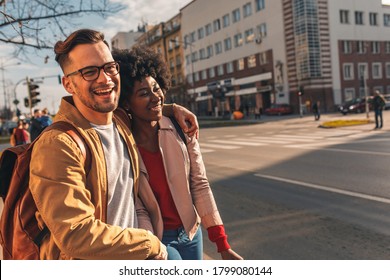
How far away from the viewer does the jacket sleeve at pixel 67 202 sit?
1.27 metres

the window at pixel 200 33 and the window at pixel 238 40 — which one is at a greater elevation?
the window at pixel 200 33

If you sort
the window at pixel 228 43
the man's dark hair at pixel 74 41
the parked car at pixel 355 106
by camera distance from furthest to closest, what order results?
the window at pixel 228 43
the parked car at pixel 355 106
the man's dark hair at pixel 74 41

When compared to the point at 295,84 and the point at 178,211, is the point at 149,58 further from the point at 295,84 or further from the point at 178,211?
the point at 295,84

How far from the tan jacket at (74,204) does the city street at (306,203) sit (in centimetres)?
261

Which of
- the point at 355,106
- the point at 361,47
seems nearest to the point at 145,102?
the point at 355,106

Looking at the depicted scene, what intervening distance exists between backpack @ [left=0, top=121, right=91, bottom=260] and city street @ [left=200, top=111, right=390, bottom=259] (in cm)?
270

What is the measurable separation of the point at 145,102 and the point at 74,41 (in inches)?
20.8

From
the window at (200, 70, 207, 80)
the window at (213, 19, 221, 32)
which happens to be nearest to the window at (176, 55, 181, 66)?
the window at (200, 70, 207, 80)

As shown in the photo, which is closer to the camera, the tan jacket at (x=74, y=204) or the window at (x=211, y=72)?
the tan jacket at (x=74, y=204)

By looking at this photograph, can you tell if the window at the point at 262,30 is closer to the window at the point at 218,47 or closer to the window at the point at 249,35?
the window at the point at 249,35

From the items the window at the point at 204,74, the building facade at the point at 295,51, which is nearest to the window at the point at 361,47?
the building facade at the point at 295,51

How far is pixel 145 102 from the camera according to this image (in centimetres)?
191
